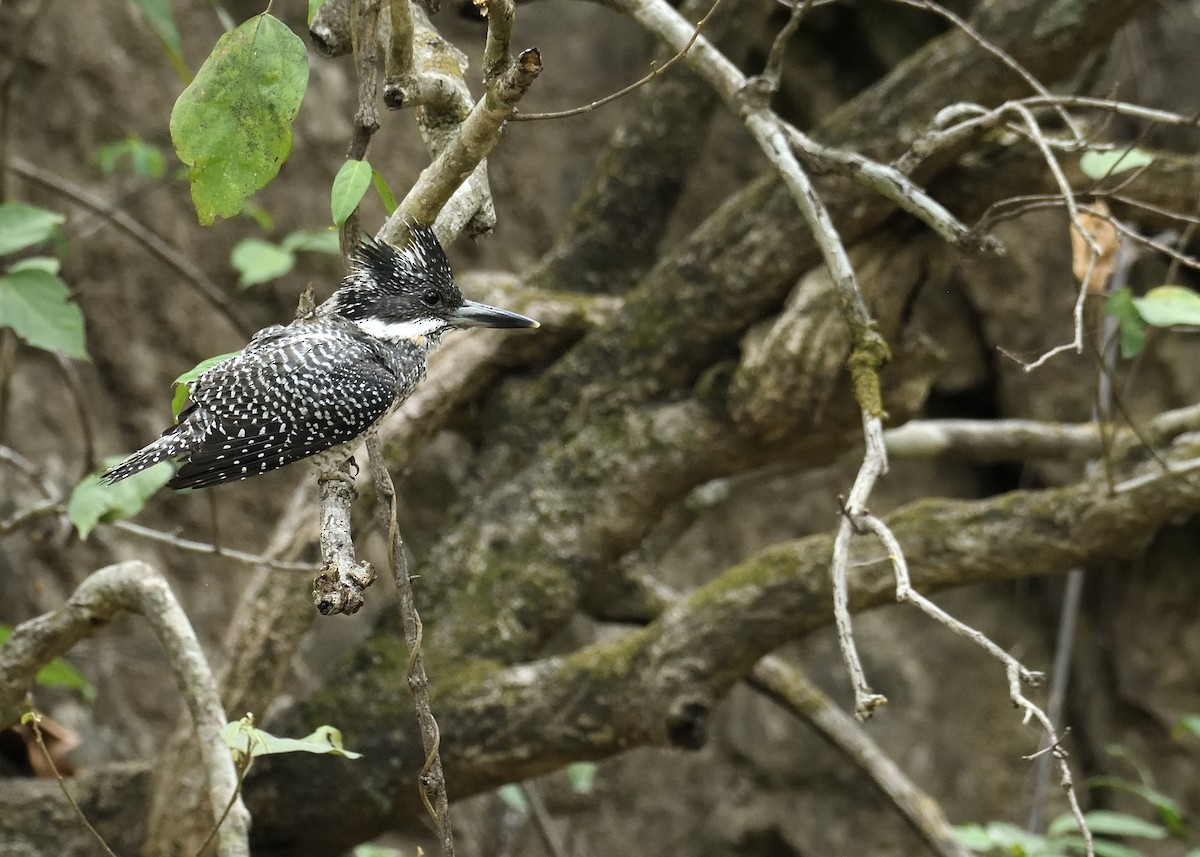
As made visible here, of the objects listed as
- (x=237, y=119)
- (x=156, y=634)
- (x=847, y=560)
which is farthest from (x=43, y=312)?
(x=847, y=560)

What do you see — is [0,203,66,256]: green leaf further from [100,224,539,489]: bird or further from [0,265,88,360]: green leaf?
[100,224,539,489]: bird

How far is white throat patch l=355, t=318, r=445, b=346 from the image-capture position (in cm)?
270

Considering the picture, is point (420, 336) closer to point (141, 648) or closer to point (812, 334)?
point (812, 334)

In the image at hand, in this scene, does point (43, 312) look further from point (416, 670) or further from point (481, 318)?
point (416, 670)

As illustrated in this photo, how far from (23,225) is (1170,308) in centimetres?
247

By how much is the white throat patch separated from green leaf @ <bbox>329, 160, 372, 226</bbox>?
2.88 feet

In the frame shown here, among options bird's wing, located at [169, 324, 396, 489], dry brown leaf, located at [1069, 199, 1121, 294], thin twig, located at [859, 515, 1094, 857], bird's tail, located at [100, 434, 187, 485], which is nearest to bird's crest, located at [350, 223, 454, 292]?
bird's wing, located at [169, 324, 396, 489]

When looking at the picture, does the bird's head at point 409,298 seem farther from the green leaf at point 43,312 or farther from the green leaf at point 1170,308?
the green leaf at point 1170,308

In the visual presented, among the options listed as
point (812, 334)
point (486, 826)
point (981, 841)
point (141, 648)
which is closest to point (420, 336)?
point (812, 334)

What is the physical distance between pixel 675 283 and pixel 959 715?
8.33 feet

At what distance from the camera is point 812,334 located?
3102 millimetres

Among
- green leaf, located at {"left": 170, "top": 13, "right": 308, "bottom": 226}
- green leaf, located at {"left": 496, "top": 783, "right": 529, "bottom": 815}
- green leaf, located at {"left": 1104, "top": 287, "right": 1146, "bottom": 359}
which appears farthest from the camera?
green leaf, located at {"left": 496, "top": 783, "right": 529, "bottom": 815}

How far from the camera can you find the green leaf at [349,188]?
1778 millimetres

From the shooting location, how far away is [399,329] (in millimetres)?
2709
